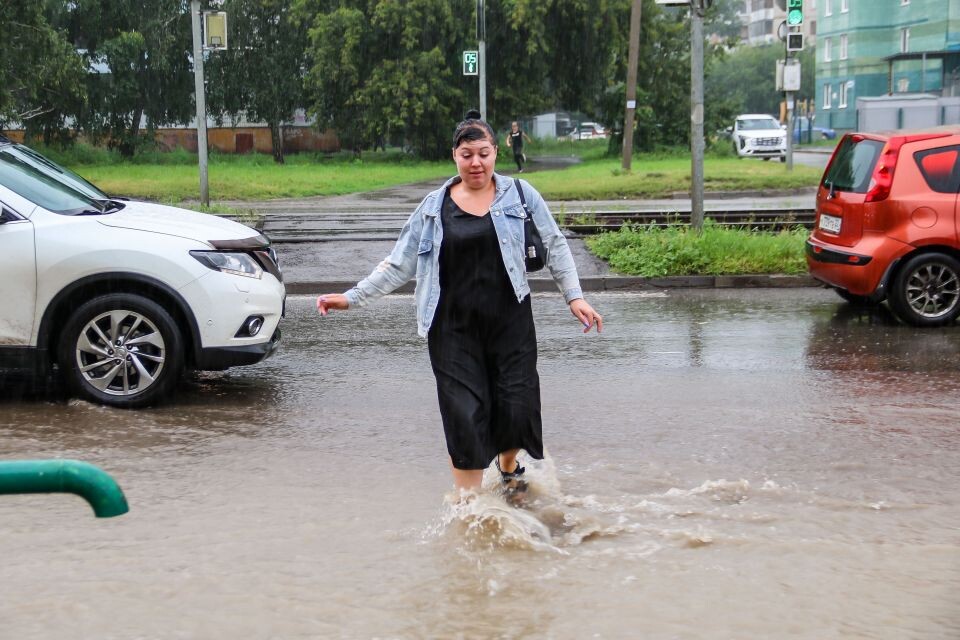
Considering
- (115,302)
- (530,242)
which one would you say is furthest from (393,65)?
(530,242)

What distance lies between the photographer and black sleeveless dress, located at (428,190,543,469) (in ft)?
16.4

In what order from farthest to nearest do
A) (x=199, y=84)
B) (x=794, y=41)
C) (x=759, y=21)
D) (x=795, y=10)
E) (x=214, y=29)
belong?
(x=759, y=21)
(x=794, y=41)
(x=795, y=10)
(x=214, y=29)
(x=199, y=84)

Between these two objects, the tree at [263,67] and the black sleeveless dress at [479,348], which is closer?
the black sleeveless dress at [479,348]

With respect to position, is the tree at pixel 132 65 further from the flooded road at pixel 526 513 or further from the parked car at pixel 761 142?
the flooded road at pixel 526 513

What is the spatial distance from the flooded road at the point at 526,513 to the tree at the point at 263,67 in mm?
38701

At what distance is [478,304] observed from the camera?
501 centimetres

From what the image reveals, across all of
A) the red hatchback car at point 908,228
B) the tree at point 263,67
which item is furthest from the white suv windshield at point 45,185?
the tree at point 263,67

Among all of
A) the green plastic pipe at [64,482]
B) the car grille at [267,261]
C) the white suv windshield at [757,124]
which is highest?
the white suv windshield at [757,124]

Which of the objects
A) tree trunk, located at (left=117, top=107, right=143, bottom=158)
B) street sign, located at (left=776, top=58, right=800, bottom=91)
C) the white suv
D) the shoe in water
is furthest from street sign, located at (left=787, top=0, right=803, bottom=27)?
tree trunk, located at (left=117, top=107, right=143, bottom=158)

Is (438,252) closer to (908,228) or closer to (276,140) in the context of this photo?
(908,228)

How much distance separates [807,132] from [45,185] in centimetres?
5994

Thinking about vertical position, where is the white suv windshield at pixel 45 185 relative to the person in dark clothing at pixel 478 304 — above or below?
above

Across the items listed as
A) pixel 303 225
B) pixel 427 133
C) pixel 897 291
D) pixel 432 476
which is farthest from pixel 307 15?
pixel 432 476

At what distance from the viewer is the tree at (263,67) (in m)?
45.2
